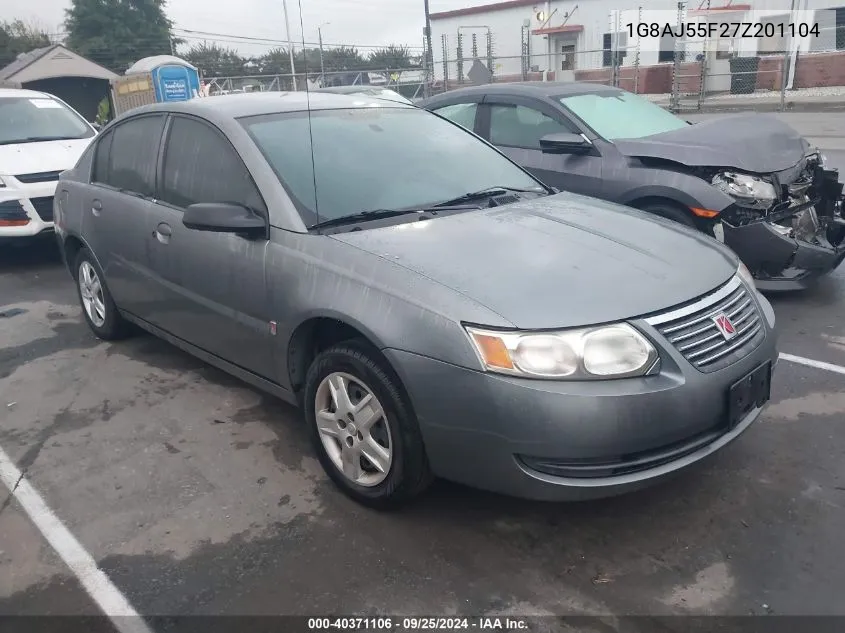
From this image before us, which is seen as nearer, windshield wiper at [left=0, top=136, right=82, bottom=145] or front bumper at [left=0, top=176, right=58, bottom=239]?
front bumper at [left=0, top=176, right=58, bottom=239]

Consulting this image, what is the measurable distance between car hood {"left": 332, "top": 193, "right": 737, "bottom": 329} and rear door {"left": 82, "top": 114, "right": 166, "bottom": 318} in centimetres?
174

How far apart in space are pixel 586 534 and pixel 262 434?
5.73 ft

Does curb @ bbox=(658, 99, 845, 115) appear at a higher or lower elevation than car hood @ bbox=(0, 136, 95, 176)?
lower

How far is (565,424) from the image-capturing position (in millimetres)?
2467

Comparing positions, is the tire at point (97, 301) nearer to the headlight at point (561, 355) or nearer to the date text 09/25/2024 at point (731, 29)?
the headlight at point (561, 355)

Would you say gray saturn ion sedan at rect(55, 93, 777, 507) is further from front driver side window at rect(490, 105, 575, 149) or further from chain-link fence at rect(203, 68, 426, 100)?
chain-link fence at rect(203, 68, 426, 100)

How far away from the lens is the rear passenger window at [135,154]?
4285 mm

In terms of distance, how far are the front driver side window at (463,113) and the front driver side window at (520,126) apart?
192 millimetres

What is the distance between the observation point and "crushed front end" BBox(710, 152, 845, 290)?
4.98 meters

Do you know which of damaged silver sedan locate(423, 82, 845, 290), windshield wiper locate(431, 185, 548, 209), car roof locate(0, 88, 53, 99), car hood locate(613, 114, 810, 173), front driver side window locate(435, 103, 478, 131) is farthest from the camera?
car roof locate(0, 88, 53, 99)

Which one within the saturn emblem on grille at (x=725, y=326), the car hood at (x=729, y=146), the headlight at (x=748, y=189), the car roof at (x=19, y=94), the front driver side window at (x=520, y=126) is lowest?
the saturn emblem on grille at (x=725, y=326)

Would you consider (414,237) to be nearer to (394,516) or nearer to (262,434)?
(394,516)

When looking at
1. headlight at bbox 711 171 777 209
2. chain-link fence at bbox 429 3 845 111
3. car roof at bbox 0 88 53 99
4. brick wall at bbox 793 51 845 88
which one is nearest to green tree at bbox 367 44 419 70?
chain-link fence at bbox 429 3 845 111

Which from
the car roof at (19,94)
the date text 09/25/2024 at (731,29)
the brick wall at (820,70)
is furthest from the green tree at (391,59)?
the car roof at (19,94)
